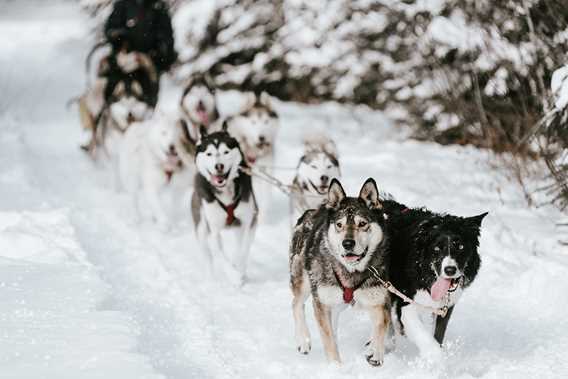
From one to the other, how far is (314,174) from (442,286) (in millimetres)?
1873

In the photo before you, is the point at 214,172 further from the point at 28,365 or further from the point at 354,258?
the point at 28,365

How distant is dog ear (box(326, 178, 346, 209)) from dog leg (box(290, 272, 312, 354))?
0.52 m

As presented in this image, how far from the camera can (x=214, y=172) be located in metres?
5.59

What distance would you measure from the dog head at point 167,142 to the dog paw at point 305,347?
319 centimetres

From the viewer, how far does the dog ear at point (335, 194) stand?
3.83 m

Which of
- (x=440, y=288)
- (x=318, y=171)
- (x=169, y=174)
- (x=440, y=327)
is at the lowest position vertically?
(x=169, y=174)

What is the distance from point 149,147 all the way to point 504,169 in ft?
10.8

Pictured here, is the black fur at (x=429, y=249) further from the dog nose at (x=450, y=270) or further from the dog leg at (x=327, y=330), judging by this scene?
the dog leg at (x=327, y=330)

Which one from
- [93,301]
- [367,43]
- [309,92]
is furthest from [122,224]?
[309,92]

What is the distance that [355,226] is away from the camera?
Result: 147 inches

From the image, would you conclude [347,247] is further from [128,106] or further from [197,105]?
[128,106]

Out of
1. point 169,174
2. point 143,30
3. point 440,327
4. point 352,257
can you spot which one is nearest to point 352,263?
point 352,257

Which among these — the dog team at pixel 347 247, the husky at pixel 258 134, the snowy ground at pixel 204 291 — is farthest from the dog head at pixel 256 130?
the snowy ground at pixel 204 291

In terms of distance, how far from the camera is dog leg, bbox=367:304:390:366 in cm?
379
